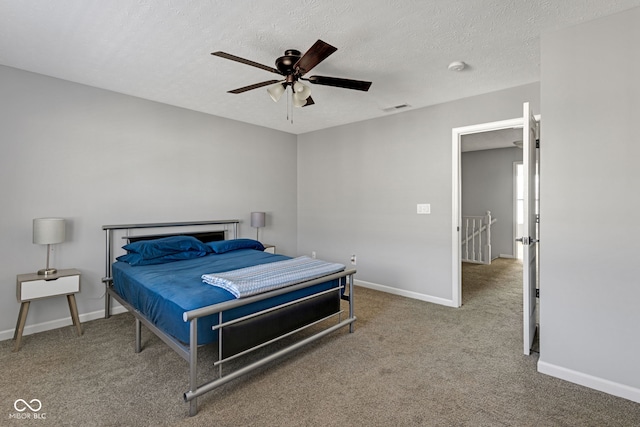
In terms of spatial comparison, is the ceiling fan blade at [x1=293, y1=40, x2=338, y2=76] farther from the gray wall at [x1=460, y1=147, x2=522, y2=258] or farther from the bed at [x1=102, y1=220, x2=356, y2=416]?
the gray wall at [x1=460, y1=147, x2=522, y2=258]

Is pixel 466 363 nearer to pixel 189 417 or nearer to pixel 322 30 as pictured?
pixel 189 417

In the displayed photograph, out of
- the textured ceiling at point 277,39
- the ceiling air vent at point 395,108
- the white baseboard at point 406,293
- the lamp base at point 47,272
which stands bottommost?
the white baseboard at point 406,293

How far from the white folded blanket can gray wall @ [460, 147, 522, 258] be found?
5832 mm

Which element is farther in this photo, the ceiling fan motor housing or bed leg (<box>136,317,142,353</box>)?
bed leg (<box>136,317,142,353</box>)

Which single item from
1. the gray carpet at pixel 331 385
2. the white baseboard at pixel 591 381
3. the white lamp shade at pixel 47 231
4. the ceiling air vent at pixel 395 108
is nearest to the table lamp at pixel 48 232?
the white lamp shade at pixel 47 231

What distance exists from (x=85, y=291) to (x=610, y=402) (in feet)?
15.5

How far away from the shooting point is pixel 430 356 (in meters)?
2.66

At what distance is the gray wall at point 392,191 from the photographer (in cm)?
395

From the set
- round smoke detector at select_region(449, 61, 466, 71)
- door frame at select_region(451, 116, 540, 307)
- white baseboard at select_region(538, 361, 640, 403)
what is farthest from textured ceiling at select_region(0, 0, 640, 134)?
white baseboard at select_region(538, 361, 640, 403)

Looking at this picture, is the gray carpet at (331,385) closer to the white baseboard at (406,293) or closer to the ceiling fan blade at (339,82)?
the white baseboard at (406,293)

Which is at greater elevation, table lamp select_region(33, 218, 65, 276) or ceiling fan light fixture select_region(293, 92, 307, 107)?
ceiling fan light fixture select_region(293, 92, 307, 107)

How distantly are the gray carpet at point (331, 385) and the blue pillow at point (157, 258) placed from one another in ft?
2.29

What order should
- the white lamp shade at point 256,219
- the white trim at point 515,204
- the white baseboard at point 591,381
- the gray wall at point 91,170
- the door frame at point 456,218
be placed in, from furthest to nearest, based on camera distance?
the white trim at point 515,204 < the white lamp shade at point 256,219 < the door frame at point 456,218 < the gray wall at point 91,170 < the white baseboard at point 591,381

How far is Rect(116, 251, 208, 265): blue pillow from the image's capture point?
10.6ft
